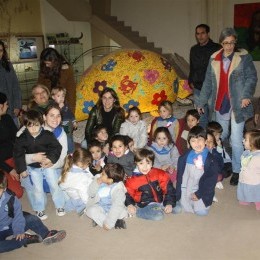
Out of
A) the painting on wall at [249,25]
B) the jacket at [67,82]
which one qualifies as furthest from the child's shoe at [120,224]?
the painting on wall at [249,25]

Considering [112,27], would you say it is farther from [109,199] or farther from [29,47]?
[109,199]

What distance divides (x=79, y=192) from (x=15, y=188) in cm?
82

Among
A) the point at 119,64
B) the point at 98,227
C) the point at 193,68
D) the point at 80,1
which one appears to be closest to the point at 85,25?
the point at 80,1

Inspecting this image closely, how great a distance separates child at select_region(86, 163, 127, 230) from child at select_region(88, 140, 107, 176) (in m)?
Result: 0.49

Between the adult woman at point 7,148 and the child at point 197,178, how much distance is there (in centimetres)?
165

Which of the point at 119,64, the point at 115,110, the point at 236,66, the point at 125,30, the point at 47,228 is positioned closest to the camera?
the point at 47,228

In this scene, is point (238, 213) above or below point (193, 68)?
below

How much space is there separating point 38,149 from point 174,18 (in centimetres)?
723

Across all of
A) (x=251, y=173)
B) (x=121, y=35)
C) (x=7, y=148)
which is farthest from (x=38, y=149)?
(x=121, y=35)

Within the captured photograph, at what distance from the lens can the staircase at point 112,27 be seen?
28.3ft

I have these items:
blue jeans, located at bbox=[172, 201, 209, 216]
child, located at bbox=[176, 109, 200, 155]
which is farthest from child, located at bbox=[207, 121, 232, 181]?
blue jeans, located at bbox=[172, 201, 209, 216]

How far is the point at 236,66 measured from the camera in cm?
334

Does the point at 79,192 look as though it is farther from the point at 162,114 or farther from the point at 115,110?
the point at 162,114

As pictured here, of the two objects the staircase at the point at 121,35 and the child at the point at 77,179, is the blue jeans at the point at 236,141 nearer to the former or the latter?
the child at the point at 77,179
